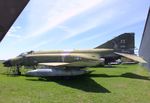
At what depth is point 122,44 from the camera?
29.6 metres

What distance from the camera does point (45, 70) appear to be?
23.6m

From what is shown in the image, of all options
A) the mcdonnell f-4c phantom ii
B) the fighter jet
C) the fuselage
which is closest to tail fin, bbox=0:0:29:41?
the fighter jet

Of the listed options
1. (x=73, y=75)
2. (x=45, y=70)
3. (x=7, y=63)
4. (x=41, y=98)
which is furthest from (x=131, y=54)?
(x=41, y=98)

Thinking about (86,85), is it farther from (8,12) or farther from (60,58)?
(8,12)

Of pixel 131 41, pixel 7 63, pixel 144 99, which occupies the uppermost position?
pixel 131 41

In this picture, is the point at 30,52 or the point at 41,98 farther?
the point at 30,52

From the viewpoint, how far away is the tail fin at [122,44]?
2941 cm

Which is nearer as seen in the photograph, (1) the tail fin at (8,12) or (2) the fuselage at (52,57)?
(1) the tail fin at (8,12)

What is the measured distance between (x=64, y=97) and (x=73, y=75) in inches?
411

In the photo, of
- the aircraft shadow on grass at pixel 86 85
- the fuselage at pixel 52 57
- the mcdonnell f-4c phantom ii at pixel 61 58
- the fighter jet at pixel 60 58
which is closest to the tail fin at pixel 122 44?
the mcdonnell f-4c phantom ii at pixel 61 58

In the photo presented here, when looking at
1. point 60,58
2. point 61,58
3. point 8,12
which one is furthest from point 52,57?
point 8,12

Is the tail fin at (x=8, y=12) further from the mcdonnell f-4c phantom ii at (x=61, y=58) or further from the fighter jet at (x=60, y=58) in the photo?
the mcdonnell f-4c phantom ii at (x=61, y=58)

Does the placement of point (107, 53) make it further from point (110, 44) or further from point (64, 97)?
point (64, 97)

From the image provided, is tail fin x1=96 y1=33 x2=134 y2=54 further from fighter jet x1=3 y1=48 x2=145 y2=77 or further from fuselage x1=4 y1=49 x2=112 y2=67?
fuselage x1=4 y1=49 x2=112 y2=67
